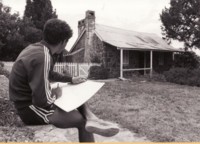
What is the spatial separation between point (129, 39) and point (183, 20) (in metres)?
4.79

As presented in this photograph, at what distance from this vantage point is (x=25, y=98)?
8.39 feet

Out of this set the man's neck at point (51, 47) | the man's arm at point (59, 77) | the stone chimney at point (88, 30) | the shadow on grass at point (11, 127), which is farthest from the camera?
the stone chimney at point (88, 30)

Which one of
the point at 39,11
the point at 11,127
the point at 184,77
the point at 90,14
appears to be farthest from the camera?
the point at 39,11

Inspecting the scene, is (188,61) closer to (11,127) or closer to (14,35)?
(14,35)

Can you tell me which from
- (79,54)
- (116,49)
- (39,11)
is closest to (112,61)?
(116,49)

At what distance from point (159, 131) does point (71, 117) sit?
3826 millimetres

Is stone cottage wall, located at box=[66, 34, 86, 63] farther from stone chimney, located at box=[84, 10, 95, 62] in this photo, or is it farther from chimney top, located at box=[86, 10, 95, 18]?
chimney top, located at box=[86, 10, 95, 18]

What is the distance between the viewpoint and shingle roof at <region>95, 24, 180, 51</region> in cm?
2185

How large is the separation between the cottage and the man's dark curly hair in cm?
1770

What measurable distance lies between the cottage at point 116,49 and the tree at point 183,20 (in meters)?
1.73

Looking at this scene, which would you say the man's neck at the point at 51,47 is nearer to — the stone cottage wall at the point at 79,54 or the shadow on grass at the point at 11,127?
the shadow on grass at the point at 11,127

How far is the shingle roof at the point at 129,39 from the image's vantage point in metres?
21.9

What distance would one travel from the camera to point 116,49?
22484mm

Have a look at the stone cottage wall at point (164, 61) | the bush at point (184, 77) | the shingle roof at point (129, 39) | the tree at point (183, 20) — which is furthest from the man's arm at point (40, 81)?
the stone cottage wall at point (164, 61)
